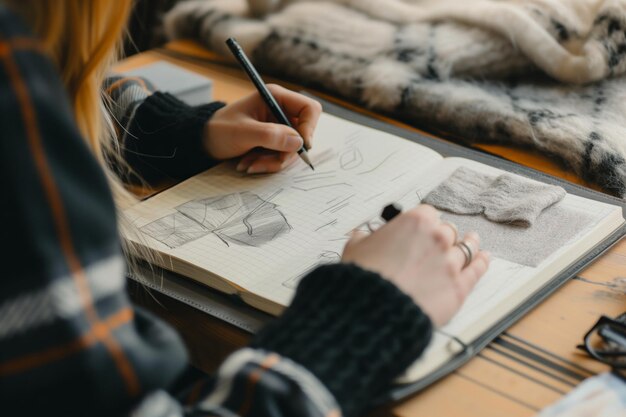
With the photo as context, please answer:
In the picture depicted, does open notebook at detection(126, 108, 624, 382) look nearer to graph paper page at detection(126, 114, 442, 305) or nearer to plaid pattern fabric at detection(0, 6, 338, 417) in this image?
graph paper page at detection(126, 114, 442, 305)

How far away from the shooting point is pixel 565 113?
91 centimetres

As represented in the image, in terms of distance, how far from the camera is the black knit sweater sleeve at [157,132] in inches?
34.3

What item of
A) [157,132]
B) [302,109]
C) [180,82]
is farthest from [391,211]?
[180,82]

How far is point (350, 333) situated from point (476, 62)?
2.01ft

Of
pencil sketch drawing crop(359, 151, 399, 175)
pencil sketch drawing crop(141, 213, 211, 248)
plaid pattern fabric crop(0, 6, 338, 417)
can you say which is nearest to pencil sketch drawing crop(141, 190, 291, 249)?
pencil sketch drawing crop(141, 213, 211, 248)

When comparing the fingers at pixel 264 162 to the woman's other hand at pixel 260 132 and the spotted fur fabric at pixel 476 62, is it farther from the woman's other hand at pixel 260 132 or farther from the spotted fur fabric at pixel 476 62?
the spotted fur fabric at pixel 476 62

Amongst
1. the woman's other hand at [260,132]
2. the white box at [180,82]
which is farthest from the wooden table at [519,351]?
the white box at [180,82]

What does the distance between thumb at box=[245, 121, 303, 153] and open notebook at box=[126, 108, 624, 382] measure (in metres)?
0.03

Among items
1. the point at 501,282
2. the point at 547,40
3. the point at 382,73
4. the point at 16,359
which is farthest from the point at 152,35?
the point at 16,359

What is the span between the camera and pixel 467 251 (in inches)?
24.6

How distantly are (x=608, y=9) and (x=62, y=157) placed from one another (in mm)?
818

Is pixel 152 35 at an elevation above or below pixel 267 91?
below

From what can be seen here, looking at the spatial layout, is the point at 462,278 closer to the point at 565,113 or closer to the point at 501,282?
the point at 501,282

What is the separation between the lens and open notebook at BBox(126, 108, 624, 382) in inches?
24.3
